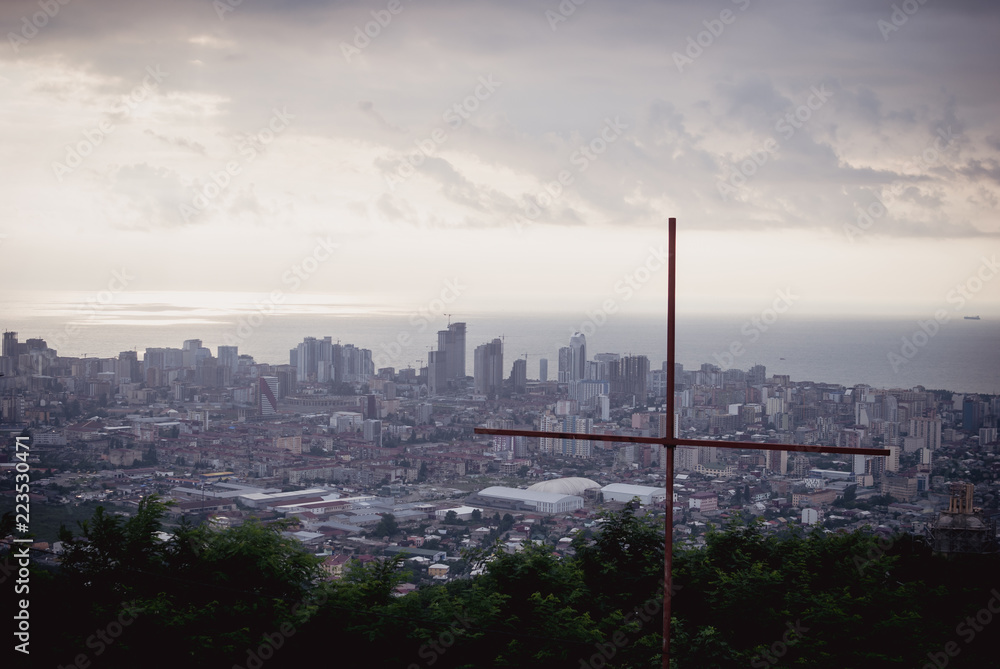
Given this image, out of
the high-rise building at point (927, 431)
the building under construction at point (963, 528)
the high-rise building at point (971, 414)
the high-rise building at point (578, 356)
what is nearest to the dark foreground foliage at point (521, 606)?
the building under construction at point (963, 528)

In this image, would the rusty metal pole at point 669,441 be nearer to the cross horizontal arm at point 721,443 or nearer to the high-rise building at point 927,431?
the cross horizontal arm at point 721,443

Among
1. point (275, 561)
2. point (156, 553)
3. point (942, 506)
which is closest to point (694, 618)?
point (942, 506)

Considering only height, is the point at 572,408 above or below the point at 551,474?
above

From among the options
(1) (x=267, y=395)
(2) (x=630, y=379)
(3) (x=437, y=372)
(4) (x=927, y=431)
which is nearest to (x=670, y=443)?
(2) (x=630, y=379)

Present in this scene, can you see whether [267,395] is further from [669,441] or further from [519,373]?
[669,441]

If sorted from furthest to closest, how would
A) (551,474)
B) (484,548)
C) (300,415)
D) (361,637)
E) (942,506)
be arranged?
(300,415) < (551,474) < (942,506) < (484,548) < (361,637)

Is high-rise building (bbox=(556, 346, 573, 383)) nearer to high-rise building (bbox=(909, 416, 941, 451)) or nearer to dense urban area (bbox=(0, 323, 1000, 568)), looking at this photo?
dense urban area (bbox=(0, 323, 1000, 568))

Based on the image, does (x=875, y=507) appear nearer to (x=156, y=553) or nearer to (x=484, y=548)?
(x=484, y=548)

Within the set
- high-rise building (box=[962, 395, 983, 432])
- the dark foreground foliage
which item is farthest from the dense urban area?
the dark foreground foliage
